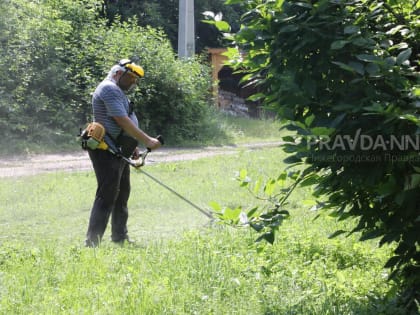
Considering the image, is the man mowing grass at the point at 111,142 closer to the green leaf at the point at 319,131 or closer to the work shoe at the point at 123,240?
the work shoe at the point at 123,240

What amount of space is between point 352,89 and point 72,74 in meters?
14.6

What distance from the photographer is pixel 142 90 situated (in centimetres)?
1786

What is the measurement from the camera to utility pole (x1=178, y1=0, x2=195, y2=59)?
21.7 meters

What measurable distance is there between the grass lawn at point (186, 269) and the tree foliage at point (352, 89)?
1.04 meters

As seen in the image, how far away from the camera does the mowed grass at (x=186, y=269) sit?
4.48m

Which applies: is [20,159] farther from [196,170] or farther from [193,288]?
[193,288]

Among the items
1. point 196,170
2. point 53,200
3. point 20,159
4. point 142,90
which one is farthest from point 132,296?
point 142,90

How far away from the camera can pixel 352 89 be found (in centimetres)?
370

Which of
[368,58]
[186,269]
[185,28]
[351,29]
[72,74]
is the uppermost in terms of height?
[185,28]

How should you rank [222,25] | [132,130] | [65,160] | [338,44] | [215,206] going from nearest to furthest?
[338,44], [215,206], [222,25], [132,130], [65,160]

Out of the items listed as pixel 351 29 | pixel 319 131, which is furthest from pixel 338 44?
pixel 319 131

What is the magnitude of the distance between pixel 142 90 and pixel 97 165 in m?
11.3

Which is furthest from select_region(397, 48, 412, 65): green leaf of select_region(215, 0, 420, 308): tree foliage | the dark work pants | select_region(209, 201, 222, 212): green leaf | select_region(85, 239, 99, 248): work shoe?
select_region(85, 239, 99, 248): work shoe

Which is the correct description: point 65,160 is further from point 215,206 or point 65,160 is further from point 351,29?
point 351,29
